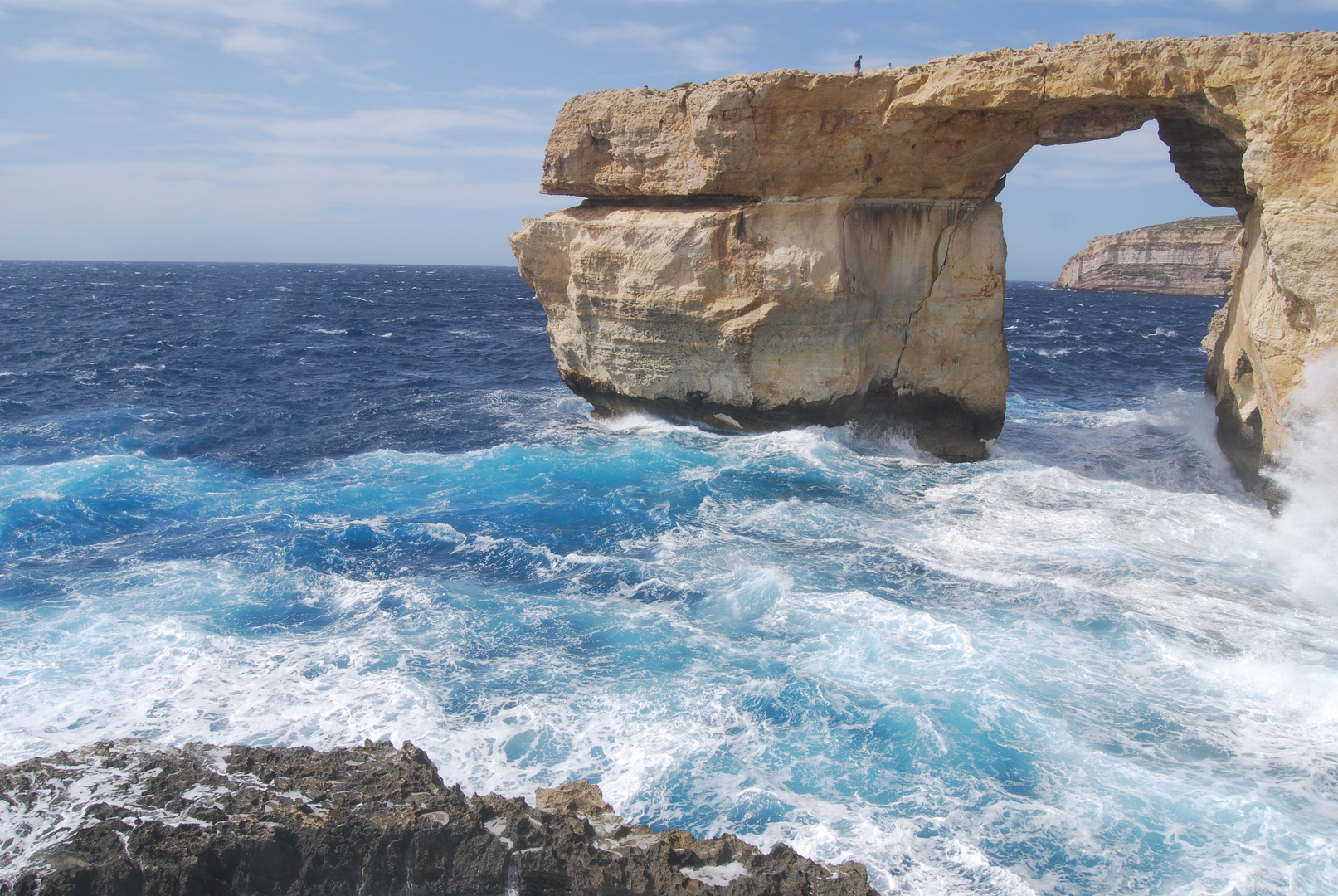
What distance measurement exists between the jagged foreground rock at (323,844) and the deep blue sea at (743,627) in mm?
538

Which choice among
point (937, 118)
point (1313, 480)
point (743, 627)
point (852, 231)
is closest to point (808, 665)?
point (743, 627)

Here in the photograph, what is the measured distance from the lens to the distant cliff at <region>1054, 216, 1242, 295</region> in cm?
7662

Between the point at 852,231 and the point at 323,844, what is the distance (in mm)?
13652

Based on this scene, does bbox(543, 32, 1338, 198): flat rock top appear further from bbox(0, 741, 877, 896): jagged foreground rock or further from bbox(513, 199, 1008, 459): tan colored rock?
bbox(0, 741, 877, 896): jagged foreground rock

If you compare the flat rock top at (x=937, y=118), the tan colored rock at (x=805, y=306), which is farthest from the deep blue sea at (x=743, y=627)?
the flat rock top at (x=937, y=118)

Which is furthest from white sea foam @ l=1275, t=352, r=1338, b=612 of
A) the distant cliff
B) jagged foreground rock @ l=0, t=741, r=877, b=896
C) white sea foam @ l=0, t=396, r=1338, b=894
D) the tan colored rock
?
the distant cliff

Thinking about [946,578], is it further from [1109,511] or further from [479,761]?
[479,761]

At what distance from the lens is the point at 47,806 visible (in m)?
5.21

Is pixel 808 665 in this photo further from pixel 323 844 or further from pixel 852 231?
pixel 852 231

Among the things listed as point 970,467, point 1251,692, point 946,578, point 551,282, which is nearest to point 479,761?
point 946,578

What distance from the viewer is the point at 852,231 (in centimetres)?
1557

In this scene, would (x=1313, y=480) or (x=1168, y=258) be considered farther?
(x=1168, y=258)

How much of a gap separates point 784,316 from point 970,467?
15.2ft

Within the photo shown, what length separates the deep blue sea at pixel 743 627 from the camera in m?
6.51
